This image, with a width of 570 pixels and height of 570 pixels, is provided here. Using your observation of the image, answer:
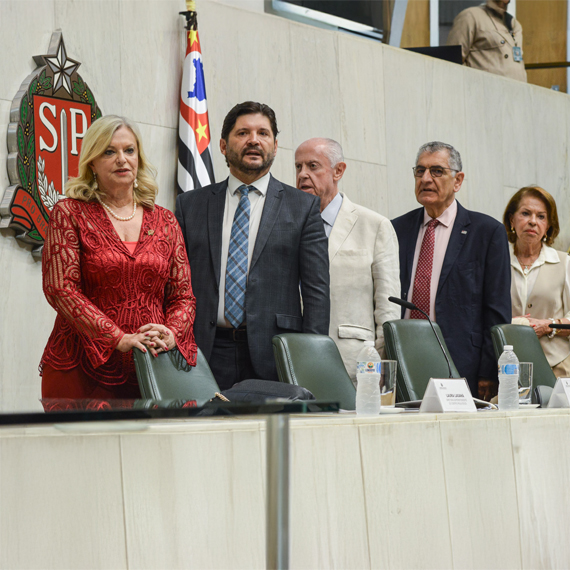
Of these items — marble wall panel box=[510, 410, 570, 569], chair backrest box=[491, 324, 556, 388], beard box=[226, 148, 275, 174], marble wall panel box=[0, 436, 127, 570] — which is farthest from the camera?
chair backrest box=[491, 324, 556, 388]

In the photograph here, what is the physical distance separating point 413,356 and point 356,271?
43 centimetres

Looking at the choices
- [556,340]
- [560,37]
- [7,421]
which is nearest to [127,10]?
[556,340]

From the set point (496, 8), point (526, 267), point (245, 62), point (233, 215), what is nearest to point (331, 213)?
point (233, 215)

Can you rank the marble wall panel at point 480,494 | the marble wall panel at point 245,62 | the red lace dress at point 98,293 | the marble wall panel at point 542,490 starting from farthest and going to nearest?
the marble wall panel at point 245,62, the red lace dress at point 98,293, the marble wall panel at point 542,490, the marble wall panel at point 480,494

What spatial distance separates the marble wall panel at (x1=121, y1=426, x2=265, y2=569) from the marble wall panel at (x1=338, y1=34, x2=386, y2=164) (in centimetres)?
370

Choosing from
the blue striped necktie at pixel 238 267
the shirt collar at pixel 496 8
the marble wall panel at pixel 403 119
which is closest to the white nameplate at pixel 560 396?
the blue striped necktie at pixel 238 267

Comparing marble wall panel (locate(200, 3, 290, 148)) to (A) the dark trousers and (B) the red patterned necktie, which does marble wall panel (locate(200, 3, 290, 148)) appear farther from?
(A) the dark trousers

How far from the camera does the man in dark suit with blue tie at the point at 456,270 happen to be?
11.2 ft

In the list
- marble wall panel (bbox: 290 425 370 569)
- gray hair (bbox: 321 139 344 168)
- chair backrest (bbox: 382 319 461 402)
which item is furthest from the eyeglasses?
marble wall panel (bbox: 290 425 370 569)

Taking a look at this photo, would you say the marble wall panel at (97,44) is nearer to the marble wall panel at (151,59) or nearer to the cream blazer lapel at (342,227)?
the marble wall panel at (151,59)

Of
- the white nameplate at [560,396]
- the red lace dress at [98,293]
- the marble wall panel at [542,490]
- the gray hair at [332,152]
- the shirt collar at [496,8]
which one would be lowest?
the marble wall panel at [542,490]

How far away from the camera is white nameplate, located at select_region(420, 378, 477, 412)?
2.13 meters

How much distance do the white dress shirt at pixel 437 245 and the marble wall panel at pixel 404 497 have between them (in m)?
1.64

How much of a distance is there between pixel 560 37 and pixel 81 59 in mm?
4761
